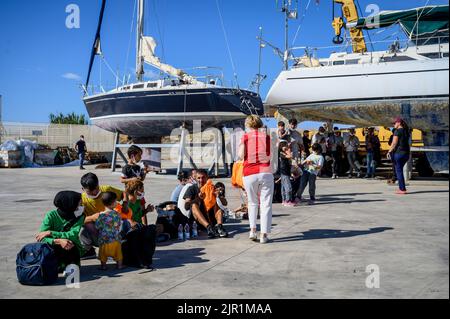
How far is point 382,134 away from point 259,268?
1637cm

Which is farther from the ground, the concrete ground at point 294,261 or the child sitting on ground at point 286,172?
the child sitting on ground at point 286,172

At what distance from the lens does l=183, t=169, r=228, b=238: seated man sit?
6.40 metres

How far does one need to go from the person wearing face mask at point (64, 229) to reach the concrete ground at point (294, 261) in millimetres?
234

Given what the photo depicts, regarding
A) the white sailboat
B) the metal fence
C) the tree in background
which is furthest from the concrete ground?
the tree in background

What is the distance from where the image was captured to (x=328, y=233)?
21.2 feet

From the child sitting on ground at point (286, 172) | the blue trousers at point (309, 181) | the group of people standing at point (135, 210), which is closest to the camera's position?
the group of people standing at point (135, 210)

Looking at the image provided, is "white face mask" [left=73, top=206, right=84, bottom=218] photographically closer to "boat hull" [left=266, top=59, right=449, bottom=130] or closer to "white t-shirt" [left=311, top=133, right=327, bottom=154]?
"boat hull" [left=266, top=59, right=449, bottom=130]

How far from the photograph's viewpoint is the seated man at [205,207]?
21.0 ft

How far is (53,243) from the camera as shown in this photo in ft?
14.4

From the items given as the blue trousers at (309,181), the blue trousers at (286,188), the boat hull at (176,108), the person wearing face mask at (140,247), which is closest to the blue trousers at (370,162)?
the boat hull at (176,108)

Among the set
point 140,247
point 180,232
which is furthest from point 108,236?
point 180,232

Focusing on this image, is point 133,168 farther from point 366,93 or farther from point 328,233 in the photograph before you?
point 366,93

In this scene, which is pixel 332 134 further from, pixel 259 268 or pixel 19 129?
pixel 19 129

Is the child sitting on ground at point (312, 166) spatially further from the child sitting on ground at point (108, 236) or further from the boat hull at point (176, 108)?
the boat hull at point (176, 108)
